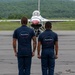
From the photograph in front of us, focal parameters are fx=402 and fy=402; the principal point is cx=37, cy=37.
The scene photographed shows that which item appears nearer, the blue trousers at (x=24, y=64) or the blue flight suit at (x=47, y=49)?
the blue flight suit at (x=47, y=49)

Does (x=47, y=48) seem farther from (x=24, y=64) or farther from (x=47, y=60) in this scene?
(x=24, y=64)

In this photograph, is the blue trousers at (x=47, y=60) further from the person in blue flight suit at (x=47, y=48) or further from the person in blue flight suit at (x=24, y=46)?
the person in blue flight suit at (x=24, y=46)

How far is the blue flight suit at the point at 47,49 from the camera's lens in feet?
36.1

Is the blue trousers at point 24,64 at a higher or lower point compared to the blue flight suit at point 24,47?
lower

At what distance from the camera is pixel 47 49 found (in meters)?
11.0

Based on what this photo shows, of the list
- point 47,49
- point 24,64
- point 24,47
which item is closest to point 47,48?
point 47,49

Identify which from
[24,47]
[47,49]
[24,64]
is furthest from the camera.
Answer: [24,64]

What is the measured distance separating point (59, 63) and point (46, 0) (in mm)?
178339

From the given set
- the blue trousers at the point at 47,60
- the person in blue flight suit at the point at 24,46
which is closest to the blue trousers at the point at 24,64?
the person in blue flight suit at the point at 24,46

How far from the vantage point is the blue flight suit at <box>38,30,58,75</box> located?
11016 millimetres

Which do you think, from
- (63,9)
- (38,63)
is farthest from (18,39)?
(63,9)

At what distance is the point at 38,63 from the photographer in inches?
618

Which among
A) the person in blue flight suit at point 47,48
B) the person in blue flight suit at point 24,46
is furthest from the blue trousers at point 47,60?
the person in blue flight suit at point 24,46

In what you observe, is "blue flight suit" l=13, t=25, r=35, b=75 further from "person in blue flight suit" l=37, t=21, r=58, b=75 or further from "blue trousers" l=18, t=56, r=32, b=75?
"person in blue flight suit" l=37, t=21, r=58, b=75
